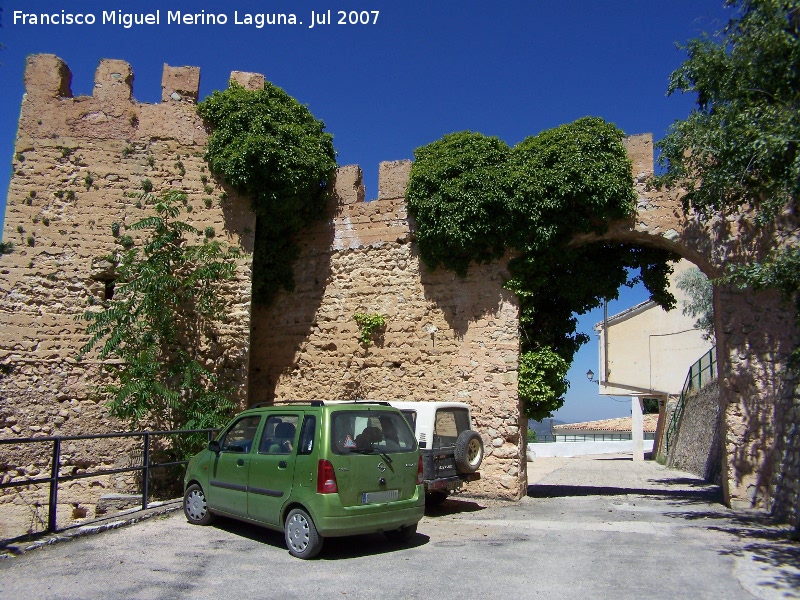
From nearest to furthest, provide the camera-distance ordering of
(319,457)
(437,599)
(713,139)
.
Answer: (437,599) → (319,457) → (713,139)

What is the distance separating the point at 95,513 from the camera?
11188 millimetres

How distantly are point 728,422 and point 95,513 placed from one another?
10.5m

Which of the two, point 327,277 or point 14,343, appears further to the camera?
point 327,277

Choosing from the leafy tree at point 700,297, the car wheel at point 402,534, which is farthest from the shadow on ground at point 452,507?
the leafy tree at point 700,297

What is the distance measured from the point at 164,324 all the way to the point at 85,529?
4.50 m

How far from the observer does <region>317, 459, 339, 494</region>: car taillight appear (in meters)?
6.66

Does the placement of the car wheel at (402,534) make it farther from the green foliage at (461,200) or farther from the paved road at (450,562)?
the green foliage at (461,200)

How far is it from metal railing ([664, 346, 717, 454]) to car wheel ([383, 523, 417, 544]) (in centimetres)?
1444

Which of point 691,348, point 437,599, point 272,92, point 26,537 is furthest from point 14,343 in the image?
point 691,348

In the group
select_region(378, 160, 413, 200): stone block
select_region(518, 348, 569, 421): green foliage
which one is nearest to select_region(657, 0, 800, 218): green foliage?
A: select_region(518, 348, 569, 421): green foliage

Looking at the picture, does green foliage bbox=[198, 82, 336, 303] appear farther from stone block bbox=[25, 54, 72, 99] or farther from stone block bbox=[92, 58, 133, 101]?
stone block bbox=[25, 54, 72, 99]

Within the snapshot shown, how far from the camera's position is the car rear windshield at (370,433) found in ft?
22.8

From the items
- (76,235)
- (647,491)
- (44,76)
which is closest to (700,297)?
(647,491)

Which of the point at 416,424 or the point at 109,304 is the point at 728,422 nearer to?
the point at 416,424
